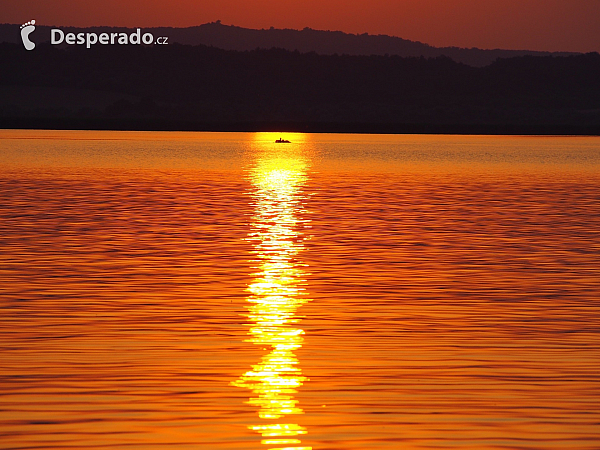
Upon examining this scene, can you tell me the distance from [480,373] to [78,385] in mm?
4918

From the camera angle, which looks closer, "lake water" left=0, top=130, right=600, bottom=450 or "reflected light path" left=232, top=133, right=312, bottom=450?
"lake water" left=0, top=130, right=600, bottom=450

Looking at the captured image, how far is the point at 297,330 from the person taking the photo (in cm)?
1748

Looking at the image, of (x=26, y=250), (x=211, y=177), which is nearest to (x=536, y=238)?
(x=26, y=250)

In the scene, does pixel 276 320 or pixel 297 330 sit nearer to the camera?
pixel 297 330

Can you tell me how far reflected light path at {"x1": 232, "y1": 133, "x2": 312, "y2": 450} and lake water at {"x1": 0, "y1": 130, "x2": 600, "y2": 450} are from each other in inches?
1.9

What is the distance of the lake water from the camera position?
481 inches

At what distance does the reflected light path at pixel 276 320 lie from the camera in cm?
1246

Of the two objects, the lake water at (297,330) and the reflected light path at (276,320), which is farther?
the reflected light path at (276,320)

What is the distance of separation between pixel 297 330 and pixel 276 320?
1.06 metres

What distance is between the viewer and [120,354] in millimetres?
15469

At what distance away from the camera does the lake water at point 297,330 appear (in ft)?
40.1

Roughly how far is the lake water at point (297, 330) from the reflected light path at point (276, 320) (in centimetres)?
5

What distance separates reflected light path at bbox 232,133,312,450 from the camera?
1246 cm

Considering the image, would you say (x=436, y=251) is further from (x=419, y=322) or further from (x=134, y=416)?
(x=134, y=416)
